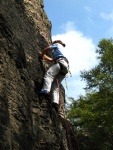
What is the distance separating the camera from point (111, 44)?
1936cm

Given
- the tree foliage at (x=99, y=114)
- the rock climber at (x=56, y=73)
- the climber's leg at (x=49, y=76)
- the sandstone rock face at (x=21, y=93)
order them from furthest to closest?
the tree foliage at (x=99, y=114) < the rock climber at (x=56, y=73) < the climber's leg at (x=49, y=76) < the sandstone rock face at (x=21, y=93)

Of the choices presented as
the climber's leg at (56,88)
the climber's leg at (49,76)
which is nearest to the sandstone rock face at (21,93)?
the climber's leg at (49,76)

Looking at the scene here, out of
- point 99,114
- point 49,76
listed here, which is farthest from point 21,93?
point 99,114

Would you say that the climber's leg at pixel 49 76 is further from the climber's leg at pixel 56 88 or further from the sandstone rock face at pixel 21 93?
the climber's leg at pixel 56 88

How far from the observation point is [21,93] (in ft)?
19.1

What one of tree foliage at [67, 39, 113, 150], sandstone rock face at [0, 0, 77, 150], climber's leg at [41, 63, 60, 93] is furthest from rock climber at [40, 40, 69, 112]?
tree foliage at [67, 39, 113, 150]

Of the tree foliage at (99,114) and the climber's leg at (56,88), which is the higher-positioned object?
the tree foliage at (99,114)

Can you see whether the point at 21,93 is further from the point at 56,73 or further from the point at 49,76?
the point at 56,73

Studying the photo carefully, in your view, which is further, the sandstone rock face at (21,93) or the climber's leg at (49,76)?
the climber's leg at (49,76)

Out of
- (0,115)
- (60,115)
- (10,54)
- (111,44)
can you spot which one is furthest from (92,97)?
(0,115)

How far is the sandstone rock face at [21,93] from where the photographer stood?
5062 mm

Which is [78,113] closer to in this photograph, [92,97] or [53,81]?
[92,97]

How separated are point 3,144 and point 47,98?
2.93m

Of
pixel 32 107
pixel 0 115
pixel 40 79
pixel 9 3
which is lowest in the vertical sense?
pixel 0 115
